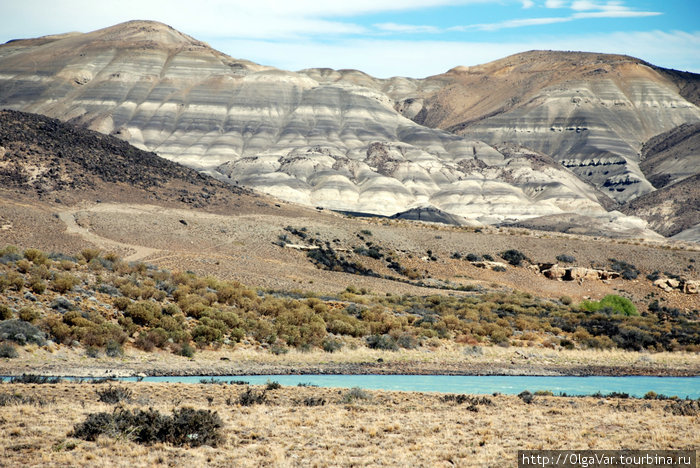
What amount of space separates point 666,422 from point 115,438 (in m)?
13.2

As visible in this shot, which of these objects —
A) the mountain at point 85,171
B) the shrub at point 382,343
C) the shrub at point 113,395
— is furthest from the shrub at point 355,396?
the mountain at point 85,171

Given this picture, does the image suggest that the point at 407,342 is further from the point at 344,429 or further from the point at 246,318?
the point at 344,429

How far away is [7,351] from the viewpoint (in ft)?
83.0

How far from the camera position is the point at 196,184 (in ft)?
277

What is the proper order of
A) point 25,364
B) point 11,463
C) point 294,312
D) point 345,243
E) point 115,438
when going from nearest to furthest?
point 11,463, point 115,438, point 25,364, point 294,312, point 345,243

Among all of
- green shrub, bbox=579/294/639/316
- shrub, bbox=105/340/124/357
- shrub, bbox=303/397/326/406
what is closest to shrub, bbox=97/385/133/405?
shrub, bbox=303/397/326/406

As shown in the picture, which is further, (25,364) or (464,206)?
(464,206)

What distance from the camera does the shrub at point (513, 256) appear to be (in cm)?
6994

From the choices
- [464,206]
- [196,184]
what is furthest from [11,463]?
[464,206]

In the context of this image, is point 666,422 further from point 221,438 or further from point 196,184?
point 196,184

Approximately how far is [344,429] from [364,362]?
15713 mm

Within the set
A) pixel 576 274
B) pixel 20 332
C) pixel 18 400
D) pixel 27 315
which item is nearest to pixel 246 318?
pixel 27 315

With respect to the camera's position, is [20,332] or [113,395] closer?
[113,395]

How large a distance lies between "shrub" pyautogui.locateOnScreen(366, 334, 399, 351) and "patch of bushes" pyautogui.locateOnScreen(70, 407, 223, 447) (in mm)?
19620
